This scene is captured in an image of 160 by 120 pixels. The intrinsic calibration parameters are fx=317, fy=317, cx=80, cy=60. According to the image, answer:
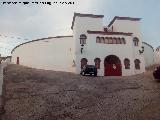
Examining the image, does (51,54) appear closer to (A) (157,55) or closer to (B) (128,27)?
(B) (128,27)

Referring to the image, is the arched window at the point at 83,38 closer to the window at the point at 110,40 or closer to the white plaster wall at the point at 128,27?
the window at the point at 110,40

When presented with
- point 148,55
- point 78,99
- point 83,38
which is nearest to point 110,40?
point 83,38

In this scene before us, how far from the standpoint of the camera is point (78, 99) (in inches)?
925

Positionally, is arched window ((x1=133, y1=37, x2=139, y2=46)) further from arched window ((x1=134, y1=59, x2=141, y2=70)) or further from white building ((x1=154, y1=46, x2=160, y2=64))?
white building ((x1=154, y1=46, x2=160, y2=64))

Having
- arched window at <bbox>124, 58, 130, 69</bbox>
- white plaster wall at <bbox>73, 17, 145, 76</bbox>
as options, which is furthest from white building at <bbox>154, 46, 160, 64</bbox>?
arched window at <bbox>124, 58, 130, 69</bbox>

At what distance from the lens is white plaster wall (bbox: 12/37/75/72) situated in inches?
1873

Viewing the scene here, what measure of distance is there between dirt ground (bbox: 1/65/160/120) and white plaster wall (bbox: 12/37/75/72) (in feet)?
55.6

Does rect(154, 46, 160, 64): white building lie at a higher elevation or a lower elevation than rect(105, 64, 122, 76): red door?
higher

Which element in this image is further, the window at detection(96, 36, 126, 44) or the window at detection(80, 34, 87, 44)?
the window at detection(80, 34, 87, 44)

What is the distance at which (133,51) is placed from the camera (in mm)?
45594

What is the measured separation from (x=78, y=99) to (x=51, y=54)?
26.0 m

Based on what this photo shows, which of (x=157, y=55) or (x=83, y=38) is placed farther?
(x=157, y=55)

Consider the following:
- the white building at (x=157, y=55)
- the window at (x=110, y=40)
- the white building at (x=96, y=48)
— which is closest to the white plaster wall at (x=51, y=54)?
the white building at (x=96, y=48)

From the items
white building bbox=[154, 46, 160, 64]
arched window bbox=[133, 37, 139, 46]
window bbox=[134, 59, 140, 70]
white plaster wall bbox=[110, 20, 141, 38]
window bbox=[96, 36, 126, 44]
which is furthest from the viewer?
white building bbox=[154, 46, 160, 64]
